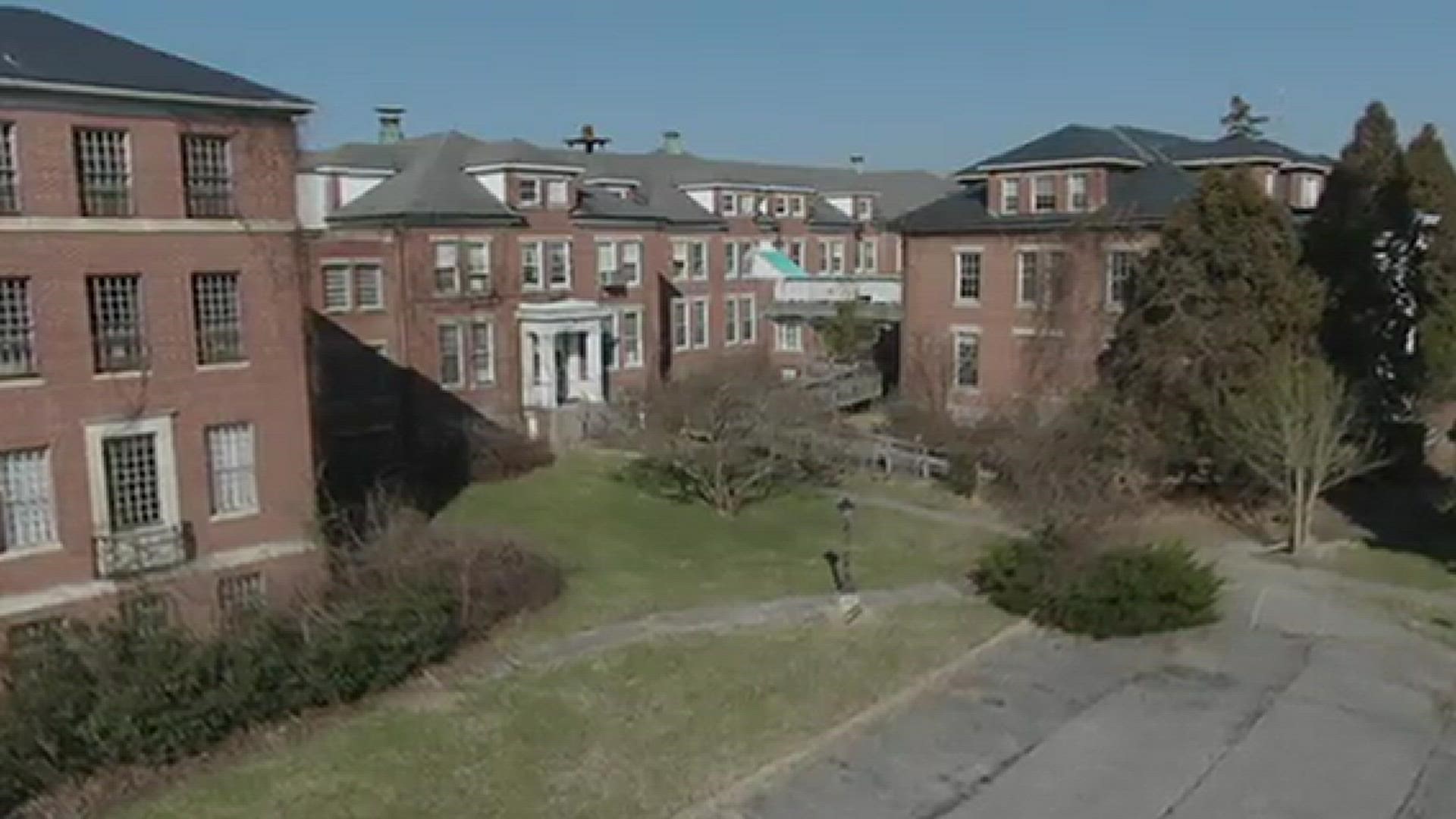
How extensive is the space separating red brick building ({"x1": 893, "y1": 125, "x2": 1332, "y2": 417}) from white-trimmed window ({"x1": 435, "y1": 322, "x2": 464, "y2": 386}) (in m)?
16.7

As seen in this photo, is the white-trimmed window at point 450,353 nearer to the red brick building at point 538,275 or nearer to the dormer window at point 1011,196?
the red brick building at point 538,275

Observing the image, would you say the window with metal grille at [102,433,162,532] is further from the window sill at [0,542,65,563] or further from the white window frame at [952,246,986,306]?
the white window frame at [952,246,986,306]

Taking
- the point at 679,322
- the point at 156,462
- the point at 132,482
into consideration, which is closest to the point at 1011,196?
the point at 679,322

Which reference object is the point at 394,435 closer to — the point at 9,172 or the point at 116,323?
the point at 116,323

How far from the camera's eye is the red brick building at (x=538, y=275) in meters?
43.9

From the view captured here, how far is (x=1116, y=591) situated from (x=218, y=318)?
18665 mm

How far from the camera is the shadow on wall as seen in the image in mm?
40531

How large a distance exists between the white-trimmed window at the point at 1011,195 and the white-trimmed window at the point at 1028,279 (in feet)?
5.54

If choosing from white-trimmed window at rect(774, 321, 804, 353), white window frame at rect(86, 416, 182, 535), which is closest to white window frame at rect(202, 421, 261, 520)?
white window frame at rect(86, 416, 182, 535)

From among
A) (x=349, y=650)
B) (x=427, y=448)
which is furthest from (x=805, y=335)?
(x=349, y=650)

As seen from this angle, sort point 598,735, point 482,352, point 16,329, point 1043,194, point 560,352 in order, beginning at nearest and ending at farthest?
point 598,735 < point 16,329 < point 1043,194 < point 482,352 < point 560,352

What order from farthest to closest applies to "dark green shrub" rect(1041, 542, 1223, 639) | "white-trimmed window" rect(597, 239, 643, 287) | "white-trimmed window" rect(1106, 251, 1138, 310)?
"white-trimmed window" rect(597, 239, 643, 287), "white-trimmed window" rect(1106, 251, 1138, 310), "dark green shrub" rect(1041, 542, 1223, 639)

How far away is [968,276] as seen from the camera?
47500 millimetres

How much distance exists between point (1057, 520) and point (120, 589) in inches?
750
